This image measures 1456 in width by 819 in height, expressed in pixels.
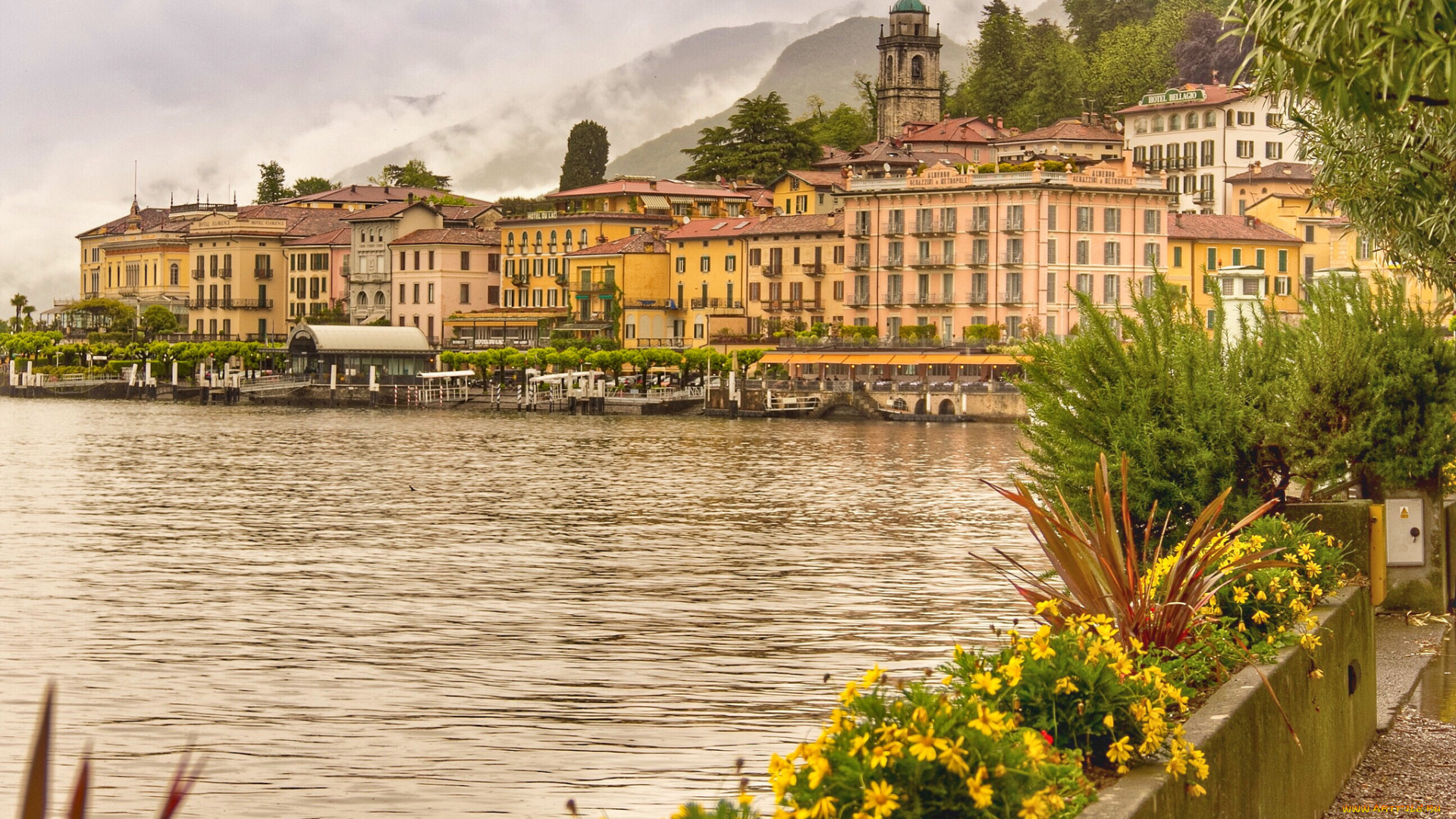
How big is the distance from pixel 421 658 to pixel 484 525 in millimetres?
19100

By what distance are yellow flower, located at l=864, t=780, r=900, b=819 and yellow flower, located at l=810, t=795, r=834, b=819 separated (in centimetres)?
10

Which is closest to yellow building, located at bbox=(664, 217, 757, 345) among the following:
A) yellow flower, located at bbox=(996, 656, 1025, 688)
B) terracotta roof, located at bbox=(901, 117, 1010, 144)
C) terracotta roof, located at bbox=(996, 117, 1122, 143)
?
terracotta roof, located at bbox=(901, 117, 1010, 144)

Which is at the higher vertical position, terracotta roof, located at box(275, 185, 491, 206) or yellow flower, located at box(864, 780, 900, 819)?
terracotta roof, located at box(275, 185, 491, 206)

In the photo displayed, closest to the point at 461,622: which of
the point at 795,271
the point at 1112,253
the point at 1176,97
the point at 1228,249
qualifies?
the point at 1112,253

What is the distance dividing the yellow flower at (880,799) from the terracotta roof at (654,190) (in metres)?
132

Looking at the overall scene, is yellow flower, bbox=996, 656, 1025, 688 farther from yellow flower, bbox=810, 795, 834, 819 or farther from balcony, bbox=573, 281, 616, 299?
balcony, bbox=573, 281, 616, 299

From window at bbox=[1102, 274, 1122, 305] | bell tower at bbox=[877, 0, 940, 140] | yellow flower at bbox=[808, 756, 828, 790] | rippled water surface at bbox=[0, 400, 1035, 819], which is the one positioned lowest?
rippled water surface at bbox=[0, 400, 1035, 819]

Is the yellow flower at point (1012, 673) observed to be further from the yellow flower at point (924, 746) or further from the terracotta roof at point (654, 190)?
the terracotta roof at point (654, 190)

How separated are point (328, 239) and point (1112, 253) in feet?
244

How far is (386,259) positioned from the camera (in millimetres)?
148875

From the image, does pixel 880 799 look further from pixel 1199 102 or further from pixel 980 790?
pixel 1199 102

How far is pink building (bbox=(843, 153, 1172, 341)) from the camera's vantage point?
345 feet

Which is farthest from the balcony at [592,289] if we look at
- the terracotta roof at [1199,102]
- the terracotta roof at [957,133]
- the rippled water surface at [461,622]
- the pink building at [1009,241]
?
the rippled water surface at [461,622]

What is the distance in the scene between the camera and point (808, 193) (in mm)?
124062
